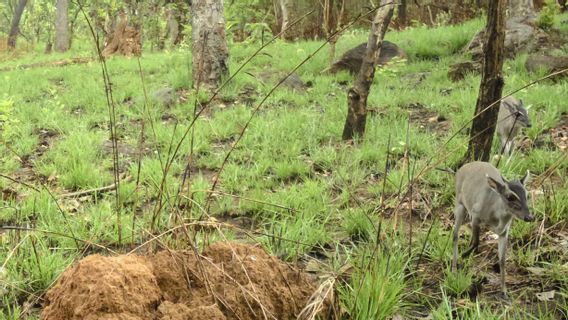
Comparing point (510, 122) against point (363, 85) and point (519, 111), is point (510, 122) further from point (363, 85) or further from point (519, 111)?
point (363, 85)

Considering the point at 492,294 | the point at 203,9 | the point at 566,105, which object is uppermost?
the point at 203,9

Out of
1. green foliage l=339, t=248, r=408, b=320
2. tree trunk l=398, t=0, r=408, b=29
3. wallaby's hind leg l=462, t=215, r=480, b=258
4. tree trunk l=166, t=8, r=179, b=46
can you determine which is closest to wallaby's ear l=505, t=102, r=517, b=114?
wallaby's hind leg l=462, t=215, r=480, b=258

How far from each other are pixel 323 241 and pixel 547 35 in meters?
9.38

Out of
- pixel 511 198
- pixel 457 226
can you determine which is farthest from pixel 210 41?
pixel 511 198

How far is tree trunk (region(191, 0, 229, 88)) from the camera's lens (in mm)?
9938

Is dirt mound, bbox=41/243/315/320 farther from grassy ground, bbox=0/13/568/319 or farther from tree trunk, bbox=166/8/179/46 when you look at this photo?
tree trunk, bbox=166/8/179/46

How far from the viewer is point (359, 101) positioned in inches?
274

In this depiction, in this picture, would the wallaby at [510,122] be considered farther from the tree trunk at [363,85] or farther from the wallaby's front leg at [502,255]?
the wallaby's front leg at [502,255]

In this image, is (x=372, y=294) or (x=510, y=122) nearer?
(x=372, y=294)

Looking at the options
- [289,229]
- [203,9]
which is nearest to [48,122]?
[203,9]

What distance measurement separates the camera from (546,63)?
9.25 metres

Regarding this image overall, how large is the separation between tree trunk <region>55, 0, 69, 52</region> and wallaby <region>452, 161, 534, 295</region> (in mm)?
22478

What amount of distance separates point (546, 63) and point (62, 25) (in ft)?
68.2

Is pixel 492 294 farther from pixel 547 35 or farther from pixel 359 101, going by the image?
pixel 547 35
